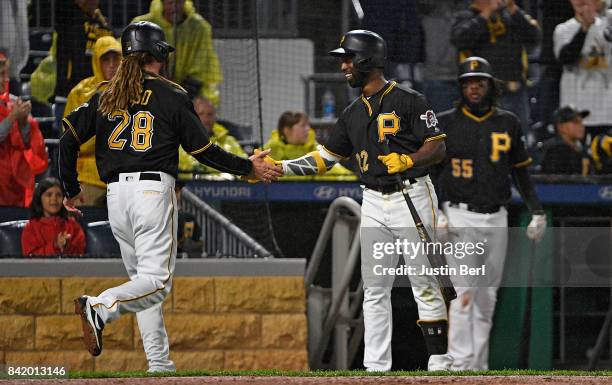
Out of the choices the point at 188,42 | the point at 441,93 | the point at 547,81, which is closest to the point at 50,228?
the point at 188,42

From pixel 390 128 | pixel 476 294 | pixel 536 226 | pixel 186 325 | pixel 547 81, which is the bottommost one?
pixel 186 325

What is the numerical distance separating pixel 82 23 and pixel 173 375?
11.8 feet

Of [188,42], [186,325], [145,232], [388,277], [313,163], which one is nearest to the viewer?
[145,232]

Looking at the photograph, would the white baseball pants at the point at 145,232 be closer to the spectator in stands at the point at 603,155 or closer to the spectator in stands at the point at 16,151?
the spectator in stands at the point at 16,151

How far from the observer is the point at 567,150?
33.5 feet

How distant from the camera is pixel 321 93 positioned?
36.3 feet

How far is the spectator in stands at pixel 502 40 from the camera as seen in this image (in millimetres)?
10164

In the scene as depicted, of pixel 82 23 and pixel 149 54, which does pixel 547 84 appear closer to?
pixel 82 23

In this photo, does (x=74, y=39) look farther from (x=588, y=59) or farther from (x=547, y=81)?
(x=588, y=59)

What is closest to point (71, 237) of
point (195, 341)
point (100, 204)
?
point (100, 204)

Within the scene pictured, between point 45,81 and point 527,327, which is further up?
point 45,81

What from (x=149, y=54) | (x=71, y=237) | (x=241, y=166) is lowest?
(x=71, y=237)

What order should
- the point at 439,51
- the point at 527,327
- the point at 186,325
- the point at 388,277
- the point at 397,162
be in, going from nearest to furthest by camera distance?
the point at 397,162 → the point at 388,277 → the point at 186,325 → the point at 527,327 → the point at 439,51

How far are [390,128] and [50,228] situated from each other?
8.11 ft
